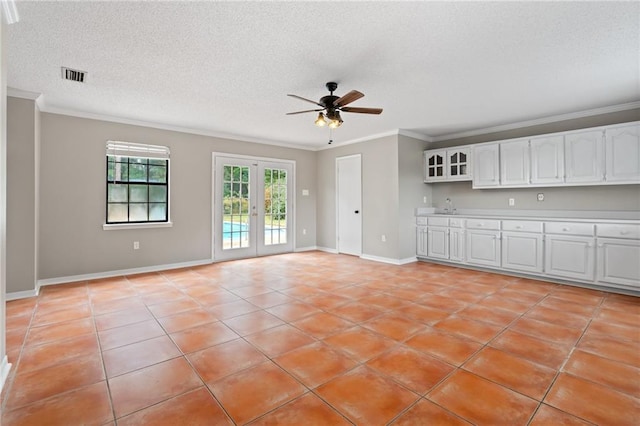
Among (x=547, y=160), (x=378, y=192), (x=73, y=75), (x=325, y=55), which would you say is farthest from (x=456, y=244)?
(x=73, y=75)

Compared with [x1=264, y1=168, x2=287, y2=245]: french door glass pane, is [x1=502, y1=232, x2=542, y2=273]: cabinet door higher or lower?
lower

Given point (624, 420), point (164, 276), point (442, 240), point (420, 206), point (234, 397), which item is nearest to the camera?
point (624, 420)

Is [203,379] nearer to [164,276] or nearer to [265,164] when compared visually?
[164,276]

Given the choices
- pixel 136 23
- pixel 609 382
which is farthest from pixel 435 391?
pixel 136 23

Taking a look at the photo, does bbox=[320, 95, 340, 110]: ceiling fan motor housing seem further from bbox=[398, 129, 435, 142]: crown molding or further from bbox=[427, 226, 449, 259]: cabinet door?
bbox=[427, 226, 449, 259]: cabinet door

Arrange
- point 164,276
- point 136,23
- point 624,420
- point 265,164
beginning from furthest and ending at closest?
point 265,164 < point 164,276 < point 136,23 < point 624,420

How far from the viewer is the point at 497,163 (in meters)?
5.16

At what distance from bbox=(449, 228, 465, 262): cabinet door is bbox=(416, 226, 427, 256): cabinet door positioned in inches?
19.4

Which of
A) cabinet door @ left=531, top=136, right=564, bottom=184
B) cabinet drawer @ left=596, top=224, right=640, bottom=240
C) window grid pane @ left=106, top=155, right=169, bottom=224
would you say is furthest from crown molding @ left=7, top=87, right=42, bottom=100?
cabinet drawer @ left=596, top=224, right=640, bottom=240

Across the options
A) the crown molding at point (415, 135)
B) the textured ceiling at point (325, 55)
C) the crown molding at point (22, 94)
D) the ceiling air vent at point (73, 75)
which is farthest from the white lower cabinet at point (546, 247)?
the crown molding at point (22, 94)

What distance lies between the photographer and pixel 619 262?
3.87 metres

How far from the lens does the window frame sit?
15.6 ft

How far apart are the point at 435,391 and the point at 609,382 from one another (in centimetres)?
116

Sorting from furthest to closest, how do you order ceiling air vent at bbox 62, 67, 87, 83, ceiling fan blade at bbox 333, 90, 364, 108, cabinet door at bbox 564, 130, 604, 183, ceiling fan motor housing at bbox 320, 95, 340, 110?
cabinet door at bbox 564, 130, 604, 183
ceiling fan motor housing at bbox 320, 95, 340, 110
ceiling air vent at bbox 62, 67, 87, 83
ceiling fan blade at bbox 333, 90, 364, 108
